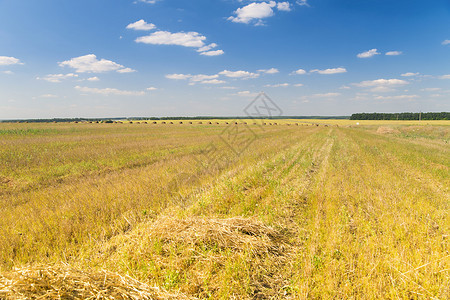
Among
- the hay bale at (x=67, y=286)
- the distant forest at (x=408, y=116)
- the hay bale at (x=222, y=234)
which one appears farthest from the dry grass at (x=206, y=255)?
the distant forest at (x=408, y=116)

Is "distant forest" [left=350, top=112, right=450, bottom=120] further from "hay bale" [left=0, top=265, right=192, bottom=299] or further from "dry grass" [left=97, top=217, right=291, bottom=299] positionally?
"hay bale" [left=0, top=265, right=192, bottom=299]

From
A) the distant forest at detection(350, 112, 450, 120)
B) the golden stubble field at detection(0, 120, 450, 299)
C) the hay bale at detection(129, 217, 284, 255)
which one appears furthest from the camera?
the distant forest at detection(350, 112, 450, 120)

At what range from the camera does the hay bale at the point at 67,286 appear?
7.00ft

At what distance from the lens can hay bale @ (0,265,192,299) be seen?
2135 millimetres

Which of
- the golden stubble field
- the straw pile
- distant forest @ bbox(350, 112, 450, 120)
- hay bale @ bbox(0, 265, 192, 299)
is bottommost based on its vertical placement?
the golden stubble field

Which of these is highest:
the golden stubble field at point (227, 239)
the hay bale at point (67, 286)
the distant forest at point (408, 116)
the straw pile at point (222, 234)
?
the distant forest at point (408, 116)

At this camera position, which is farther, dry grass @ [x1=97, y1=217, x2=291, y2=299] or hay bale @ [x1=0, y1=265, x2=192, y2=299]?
dry grass @ [x1=97, y1=217, x2=291, y2=299]

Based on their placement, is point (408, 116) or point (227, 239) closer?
point (227, 239)

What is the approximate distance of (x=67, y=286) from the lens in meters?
2.30

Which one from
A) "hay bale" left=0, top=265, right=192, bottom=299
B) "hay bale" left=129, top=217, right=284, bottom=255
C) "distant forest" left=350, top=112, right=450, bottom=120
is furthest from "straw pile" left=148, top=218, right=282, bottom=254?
"distant forest" left=350, top=112, right=450, bottom=120

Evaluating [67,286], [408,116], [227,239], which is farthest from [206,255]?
[408,116]

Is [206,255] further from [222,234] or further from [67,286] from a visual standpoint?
[67,286]

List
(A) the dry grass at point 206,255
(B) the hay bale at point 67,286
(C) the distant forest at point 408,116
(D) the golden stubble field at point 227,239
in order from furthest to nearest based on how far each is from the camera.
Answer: (C) the distant forest at point 408,116
(A) the dry grass at point 206,255
(D) the golden stubble field at point 227,239
(B) the hay bale at point 67,286

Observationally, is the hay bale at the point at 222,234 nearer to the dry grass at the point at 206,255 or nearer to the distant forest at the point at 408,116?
the dry grass at the point at 206,255
